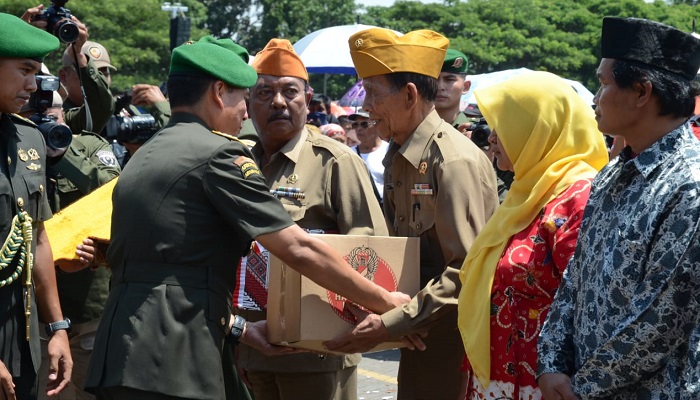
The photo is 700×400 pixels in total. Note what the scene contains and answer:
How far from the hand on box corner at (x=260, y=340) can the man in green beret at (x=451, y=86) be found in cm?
349

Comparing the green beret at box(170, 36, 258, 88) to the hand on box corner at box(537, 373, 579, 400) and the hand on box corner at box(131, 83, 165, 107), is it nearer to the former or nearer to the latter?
the hand on box corner at box(537, 373, 579, 400)

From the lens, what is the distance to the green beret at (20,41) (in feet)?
13.1

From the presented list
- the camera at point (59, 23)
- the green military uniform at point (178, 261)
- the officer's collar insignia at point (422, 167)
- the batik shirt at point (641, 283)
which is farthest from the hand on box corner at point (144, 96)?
the batik shirt at point (641, 283)

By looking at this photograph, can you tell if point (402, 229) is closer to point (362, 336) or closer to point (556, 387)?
point (362, 336)

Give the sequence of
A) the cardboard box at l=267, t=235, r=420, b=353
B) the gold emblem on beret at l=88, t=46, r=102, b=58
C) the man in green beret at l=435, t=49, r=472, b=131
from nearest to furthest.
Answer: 1. the cardboard box at l=267, t=235, r=420, b=353
2. the gold emblem on beret at l=88, t=46, r=102, b=58
3. the man in green beret at l=435, t=49, r=472, b=131

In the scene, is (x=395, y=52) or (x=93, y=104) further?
(x=93, y=104)

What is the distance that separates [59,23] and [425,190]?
9.16ft

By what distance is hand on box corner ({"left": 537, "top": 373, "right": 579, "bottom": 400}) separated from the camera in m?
3.17

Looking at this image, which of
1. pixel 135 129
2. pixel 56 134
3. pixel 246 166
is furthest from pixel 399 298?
pixel 135 129

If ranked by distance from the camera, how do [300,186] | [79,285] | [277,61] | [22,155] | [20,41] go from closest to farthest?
[20,41] < [22,155] < [300,186] < [277,61] < [79,285]

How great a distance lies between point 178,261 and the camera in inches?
140

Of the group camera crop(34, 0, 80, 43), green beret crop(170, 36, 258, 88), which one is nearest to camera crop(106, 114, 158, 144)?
camera crop(34, 0, 80, 43)

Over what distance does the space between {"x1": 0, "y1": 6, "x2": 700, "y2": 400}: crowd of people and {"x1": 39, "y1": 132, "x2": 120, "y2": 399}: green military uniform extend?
0.53 meters

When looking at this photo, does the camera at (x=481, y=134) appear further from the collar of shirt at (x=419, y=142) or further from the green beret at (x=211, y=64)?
the green beret at (x=211, y=64)
